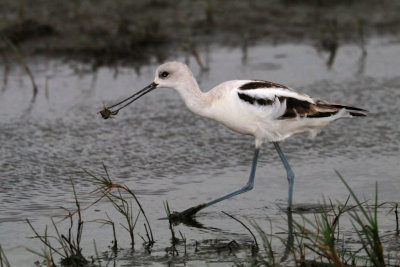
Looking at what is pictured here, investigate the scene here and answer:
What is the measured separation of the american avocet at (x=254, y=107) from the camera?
5.53 meters

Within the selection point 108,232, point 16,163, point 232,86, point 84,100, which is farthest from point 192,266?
point 84,100

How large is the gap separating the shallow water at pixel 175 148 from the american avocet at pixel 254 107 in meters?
0.36

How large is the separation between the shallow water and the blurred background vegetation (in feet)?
1.33

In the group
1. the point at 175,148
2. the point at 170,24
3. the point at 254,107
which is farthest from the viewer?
the point at 170,24

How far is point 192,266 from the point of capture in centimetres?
457

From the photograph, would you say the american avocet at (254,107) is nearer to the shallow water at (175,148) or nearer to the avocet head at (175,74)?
the avocet head at (175,74)

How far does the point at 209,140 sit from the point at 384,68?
8.88 ft

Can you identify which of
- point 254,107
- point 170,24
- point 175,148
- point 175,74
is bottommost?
point 175,148

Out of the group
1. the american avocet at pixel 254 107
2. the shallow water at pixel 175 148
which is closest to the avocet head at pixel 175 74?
the american avocet at pixel 254 107

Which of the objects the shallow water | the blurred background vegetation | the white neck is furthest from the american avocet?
the blurred background vegetation

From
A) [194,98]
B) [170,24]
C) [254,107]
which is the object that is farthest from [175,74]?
[170,24]

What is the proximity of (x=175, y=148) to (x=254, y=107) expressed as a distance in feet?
4.74

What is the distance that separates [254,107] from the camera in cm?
552

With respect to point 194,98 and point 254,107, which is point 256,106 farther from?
point 194,98
